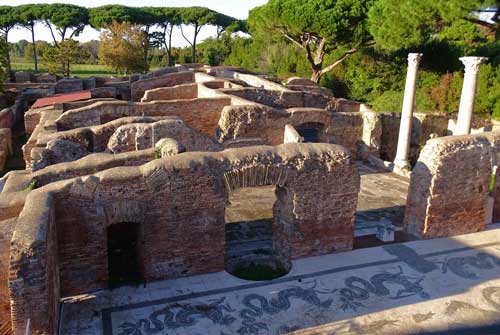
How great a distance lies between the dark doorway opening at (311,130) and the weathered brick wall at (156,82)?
11356 millimetres

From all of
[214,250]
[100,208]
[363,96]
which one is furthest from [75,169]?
[363,96]

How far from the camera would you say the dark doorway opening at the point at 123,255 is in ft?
27.2

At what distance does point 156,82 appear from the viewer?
26.2 m

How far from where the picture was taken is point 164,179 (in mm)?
7684

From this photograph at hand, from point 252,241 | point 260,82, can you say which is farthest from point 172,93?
point 252,241

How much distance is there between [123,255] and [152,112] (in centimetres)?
838

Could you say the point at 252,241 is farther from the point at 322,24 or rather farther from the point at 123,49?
the point at 123,49

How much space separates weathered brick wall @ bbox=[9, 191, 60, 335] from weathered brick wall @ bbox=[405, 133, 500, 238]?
737 centimetres

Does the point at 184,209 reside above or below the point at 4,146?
above

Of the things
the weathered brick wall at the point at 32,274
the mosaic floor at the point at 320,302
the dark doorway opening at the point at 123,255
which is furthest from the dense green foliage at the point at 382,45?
the weathered brick wall at the point at 32,274

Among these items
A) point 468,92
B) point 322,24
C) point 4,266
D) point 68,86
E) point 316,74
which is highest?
point 322,24

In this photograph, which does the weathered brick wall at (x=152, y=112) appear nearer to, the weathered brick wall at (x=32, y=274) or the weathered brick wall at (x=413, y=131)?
the weathered brick wall at (x=413, y=131)

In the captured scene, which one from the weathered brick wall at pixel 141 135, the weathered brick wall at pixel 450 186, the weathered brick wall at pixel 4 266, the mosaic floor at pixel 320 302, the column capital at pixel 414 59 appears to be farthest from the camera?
the column capital at pixel 414 59

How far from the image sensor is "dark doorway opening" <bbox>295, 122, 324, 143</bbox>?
55.3 feet
